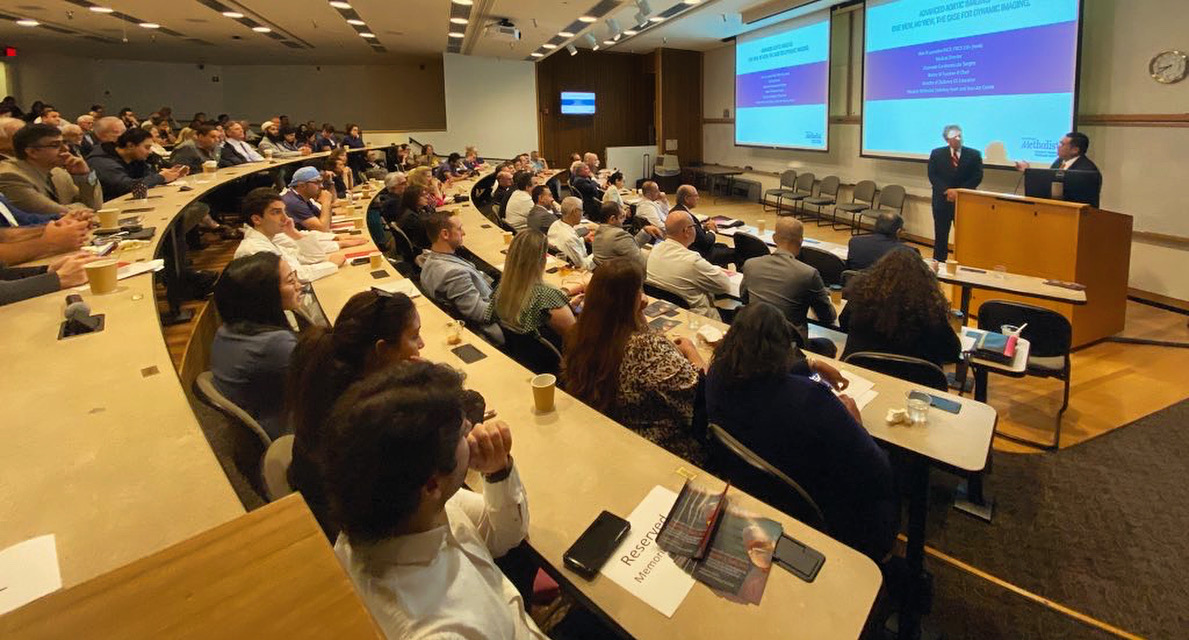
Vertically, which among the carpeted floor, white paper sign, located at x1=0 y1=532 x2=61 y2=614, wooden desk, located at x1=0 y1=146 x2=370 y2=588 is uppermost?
wooden desk, located at x1=0 y1=146 x2=370 y2=588

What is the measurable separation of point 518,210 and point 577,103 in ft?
29.2

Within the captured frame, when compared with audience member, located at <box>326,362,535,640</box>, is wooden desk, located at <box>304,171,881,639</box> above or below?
below

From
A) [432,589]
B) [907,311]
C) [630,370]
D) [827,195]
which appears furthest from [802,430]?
[827,195]

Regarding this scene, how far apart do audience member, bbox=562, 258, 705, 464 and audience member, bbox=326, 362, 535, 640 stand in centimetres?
104

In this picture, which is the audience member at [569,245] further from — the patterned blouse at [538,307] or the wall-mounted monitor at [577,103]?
the wall-mounted monitor at [577,103]

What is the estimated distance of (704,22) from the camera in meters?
10.6

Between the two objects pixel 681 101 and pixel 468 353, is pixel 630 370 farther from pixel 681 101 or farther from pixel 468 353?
pixel 681 101

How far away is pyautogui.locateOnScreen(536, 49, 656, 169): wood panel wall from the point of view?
14.4 metres

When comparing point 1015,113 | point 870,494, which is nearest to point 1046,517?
point 870,494

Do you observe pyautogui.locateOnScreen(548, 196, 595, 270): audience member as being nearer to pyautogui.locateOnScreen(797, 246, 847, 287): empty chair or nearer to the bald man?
the bald man

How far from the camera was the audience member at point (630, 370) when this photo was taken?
210 cm

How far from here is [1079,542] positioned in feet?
8.14

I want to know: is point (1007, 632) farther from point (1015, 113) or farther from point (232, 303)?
point (1015, 113)

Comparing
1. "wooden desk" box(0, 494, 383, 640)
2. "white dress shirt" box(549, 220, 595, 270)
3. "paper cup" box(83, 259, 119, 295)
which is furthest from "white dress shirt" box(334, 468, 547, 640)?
"white dress shirt" box(549, 220, 595, 270)
